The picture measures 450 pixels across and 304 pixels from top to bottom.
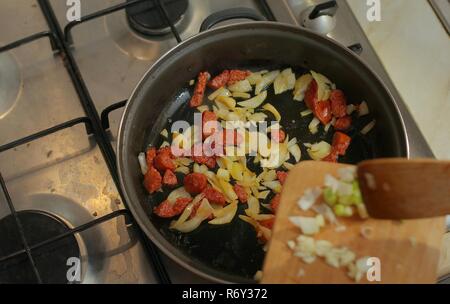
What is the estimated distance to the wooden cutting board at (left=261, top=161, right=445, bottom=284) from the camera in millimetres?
762

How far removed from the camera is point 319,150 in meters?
1.07

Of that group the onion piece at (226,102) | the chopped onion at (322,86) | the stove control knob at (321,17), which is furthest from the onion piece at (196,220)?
the stove control knob at (321,17)

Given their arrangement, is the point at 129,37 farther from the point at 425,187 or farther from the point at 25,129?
the point at 425,187

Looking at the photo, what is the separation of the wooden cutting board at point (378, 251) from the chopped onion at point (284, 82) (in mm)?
429

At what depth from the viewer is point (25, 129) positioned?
1.03 meters

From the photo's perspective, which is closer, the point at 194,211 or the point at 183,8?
the point at 194,211

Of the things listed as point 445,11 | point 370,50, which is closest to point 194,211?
point 370,50

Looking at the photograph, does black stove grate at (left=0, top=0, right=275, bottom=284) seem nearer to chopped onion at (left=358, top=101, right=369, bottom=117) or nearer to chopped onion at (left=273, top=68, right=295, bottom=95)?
chopped onion at (left=273, top=68, right=295, bottom=95)

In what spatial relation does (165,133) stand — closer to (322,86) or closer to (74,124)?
(74,124)

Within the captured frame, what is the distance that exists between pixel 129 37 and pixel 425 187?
703 millimetres

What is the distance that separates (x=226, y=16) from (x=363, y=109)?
1.14 ft

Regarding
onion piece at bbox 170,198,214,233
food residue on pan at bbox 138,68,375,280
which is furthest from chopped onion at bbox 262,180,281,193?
onion piece at bbox 170,198,214,233

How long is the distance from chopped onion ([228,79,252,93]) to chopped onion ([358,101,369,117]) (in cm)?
24

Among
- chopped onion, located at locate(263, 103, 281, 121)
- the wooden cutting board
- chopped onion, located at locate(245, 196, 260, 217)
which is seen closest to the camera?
the wooden cutting board
